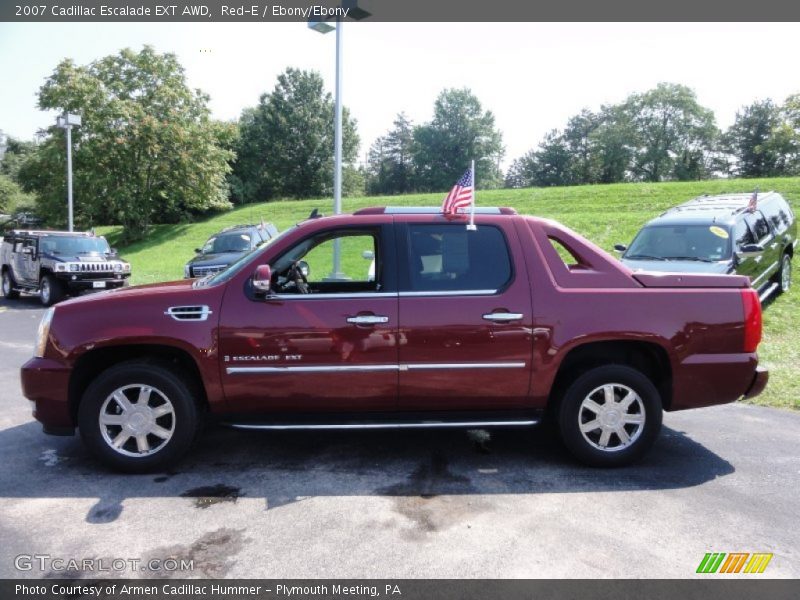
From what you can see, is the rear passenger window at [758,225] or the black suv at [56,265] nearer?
the rear passenger window at [758,225]

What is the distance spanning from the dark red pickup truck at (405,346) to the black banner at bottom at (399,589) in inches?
54.2

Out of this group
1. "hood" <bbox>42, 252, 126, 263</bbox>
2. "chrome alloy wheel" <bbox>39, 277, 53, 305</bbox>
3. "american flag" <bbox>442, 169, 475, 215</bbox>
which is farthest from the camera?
"hood" <bbox>42, 252, 126, 263</bbox>

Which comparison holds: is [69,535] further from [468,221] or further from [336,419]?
[468,221]

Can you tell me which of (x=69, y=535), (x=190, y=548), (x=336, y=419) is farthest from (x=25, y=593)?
(x=336, y=419)

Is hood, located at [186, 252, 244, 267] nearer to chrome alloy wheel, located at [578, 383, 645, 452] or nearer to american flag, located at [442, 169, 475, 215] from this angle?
american flag, located at [442, 169, 475, 215]

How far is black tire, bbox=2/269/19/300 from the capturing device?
1605cm

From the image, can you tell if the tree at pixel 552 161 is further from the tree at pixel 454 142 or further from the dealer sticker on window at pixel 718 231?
the dealer sticker on window at pixel 718 231

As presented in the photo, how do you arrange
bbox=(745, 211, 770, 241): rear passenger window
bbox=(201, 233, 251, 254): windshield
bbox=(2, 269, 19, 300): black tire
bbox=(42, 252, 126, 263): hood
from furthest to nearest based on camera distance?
bbox=(201, 233, 251, 254): windshield < bbox=(2, 269, 19, 300): black tire < bbox=(42, 252, 126, 263): hood < bbox=(745, 211, 770, 241): rear passenger window

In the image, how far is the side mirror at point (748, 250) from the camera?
9.06 metres

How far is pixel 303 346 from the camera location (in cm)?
416

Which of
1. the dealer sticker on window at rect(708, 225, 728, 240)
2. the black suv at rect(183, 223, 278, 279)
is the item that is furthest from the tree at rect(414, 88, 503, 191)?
the dealer sticker on window at rect(708, 225, 728, 240)

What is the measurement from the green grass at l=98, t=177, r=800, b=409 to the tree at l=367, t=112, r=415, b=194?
44.3m

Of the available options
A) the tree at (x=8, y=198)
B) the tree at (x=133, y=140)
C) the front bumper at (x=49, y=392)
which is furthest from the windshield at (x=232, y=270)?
the tree at (x=8, y=198)

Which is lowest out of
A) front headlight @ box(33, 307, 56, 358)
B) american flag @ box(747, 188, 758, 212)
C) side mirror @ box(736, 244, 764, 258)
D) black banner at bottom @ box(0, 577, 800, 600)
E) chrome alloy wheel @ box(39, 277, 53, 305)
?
black banner at bottom @ box(0, 577, 800, 600)
